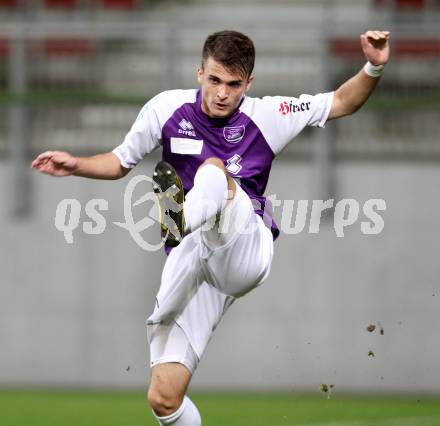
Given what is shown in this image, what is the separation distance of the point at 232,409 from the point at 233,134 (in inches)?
146

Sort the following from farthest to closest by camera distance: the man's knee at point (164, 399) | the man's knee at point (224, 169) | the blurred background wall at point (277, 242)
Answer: the blurred background wall at point (277, 242), the man's knee at point (164, 399), the man's knee at point (224, 169)

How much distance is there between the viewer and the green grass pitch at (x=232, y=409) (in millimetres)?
Result: 8029

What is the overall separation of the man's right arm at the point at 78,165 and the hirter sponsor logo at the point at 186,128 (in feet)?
1.16

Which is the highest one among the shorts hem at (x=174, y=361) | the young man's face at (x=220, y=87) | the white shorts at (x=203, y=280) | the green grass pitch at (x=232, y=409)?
the young man's face at (x=220, y=87)

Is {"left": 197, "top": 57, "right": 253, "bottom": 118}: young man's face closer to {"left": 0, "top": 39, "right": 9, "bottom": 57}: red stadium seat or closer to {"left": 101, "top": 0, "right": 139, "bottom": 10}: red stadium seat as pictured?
{"left": 0, "top": 39, "right": 9, "bottom": 57}: red stadium seat

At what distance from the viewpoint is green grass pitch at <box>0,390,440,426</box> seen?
26.3ft

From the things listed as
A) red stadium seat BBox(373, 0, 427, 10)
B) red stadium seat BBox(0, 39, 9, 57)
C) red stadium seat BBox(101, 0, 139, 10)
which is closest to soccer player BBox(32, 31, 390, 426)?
red stadium seat BBox(0, 39, 9, 57)

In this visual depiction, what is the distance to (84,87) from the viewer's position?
1069 centimetres

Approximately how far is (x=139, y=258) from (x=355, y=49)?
2826 mm

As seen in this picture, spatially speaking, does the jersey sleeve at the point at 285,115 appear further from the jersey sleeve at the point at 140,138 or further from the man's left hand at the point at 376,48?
the jersey sleeve at the point at 140,138

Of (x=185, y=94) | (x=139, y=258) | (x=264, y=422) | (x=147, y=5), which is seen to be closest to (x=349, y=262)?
(x=139, y=258)

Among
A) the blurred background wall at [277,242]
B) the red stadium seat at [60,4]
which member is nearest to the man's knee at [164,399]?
the blurred background wall at [277,242]

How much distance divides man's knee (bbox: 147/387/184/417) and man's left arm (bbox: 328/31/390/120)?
1.70 metres

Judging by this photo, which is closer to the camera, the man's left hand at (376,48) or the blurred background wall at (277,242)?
the man's left hand at (376,48)
